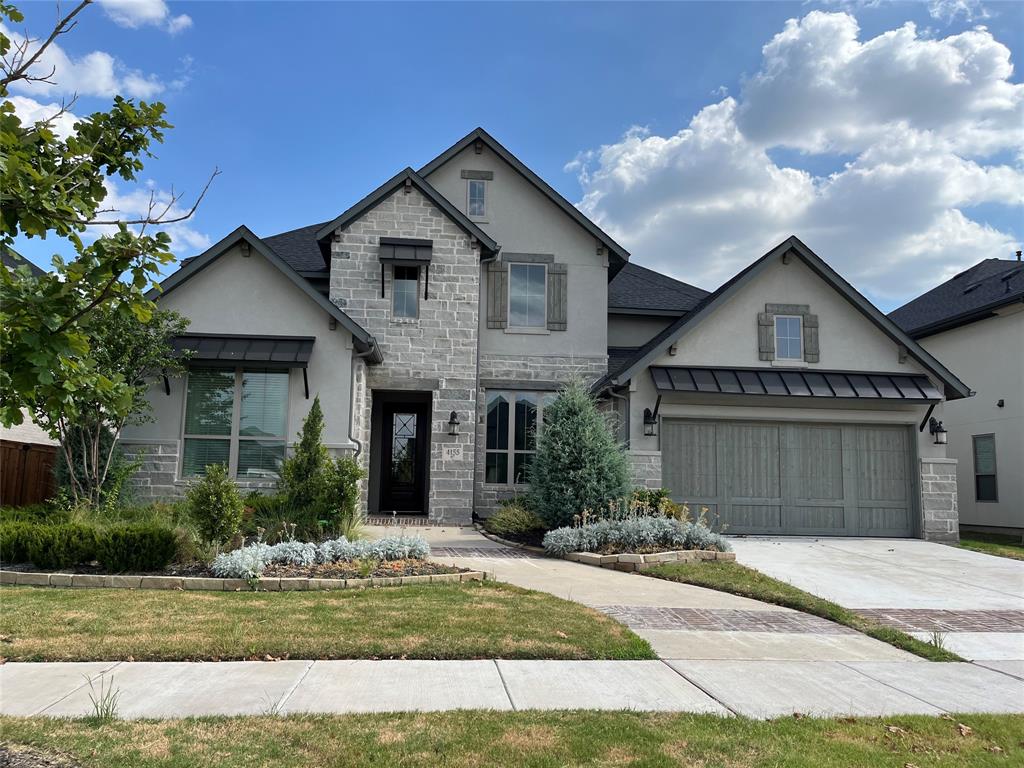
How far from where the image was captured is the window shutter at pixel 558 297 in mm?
17125

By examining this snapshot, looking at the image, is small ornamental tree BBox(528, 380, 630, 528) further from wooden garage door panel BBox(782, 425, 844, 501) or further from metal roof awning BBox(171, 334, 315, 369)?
metal roof awning BBox(171, 334, 315, 369)

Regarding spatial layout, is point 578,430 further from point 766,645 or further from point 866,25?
point 866,25

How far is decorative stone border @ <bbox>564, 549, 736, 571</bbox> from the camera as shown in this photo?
10703 mm

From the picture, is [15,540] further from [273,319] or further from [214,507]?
[273,319]

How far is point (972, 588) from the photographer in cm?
1008

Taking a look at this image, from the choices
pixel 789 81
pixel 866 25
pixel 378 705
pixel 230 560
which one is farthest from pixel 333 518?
pixel 866 25

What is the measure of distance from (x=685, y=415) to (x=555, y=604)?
8.69 m

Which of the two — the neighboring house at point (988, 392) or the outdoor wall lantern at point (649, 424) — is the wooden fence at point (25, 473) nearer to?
the outdoor wall lantern at point (649, 424)

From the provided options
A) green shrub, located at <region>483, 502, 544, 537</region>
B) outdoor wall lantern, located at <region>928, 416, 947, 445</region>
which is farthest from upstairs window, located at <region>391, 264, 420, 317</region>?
outdoor wall lantern, located at <region>928, 416, 947, 445</region>

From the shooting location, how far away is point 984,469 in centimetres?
1892

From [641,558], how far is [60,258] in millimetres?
8737

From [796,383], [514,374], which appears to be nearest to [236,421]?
[514,374]

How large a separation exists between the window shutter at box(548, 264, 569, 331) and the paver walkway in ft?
23.2

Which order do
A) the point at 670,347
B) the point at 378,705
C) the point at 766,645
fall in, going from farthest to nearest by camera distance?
the point at 670,347 → the point at 766,645 → the point at 378,705
